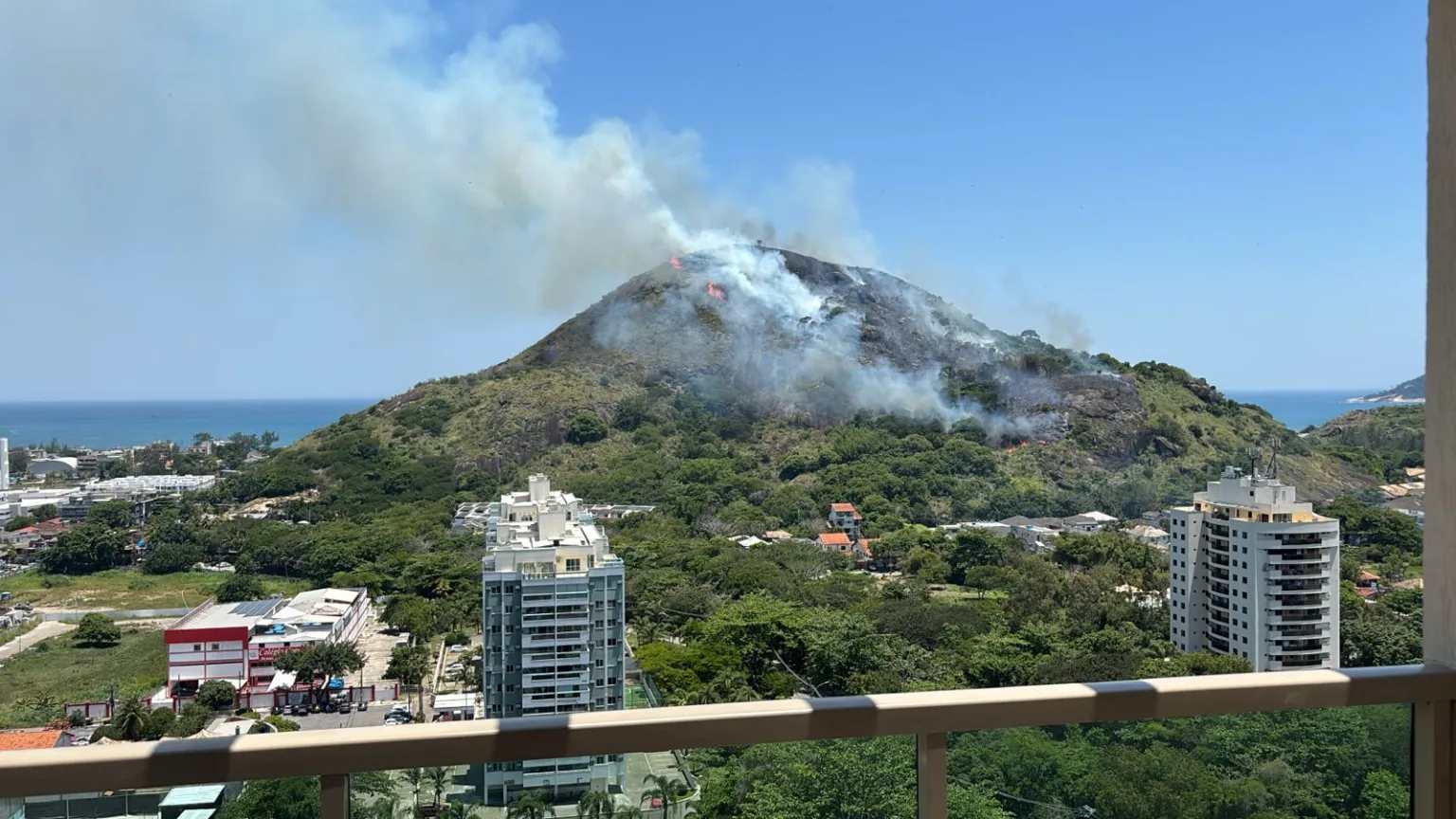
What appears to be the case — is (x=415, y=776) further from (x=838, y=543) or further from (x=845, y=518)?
(x=845, y=518)

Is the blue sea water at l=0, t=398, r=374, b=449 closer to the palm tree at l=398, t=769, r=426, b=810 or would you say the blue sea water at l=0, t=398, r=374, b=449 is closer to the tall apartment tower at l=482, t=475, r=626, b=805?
the tall apartment tower at l=482, t=475, r=626, b=805

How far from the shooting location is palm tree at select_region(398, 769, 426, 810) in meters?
0.77

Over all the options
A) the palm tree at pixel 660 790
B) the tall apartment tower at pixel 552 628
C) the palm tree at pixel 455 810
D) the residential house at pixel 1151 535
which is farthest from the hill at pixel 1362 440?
the palm tree at pixel 455 810

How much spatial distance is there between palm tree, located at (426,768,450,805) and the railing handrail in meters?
0.01

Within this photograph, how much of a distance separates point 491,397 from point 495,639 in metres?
11.9

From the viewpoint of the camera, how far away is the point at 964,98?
13.8 metres

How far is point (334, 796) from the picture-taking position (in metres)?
0.77

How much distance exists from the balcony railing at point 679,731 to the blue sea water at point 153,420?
15844mm

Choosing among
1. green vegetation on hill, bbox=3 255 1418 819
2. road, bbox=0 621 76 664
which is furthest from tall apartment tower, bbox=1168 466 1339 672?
road, bbox=0 621 76 664

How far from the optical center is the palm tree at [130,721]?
736 centimetres

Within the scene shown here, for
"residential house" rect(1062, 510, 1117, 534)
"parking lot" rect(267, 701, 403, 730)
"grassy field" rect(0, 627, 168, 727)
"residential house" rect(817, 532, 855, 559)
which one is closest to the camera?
"parking lot" rect(267, 701, 403, 730)

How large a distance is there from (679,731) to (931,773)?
255 mm

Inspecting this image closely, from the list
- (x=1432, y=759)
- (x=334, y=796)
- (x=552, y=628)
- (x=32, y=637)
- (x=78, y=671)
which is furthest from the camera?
(x=32, y=637)

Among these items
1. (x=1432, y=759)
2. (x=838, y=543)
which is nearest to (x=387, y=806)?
(x=1432, y=759)
